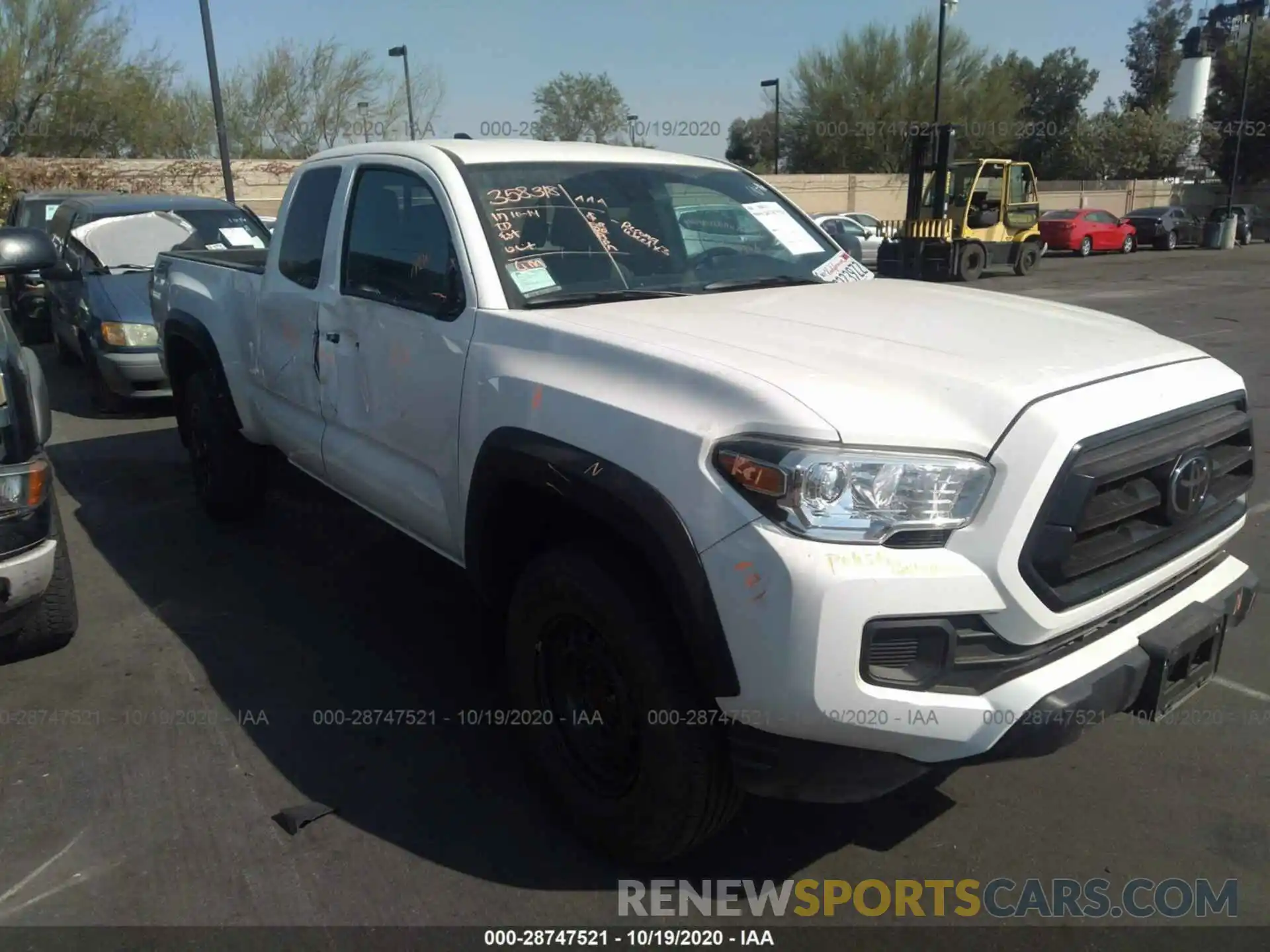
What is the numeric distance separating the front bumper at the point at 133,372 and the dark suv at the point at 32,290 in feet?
6.42

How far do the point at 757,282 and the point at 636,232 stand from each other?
468 mm

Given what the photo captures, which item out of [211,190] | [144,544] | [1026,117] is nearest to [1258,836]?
[144,544]

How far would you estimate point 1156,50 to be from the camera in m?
68.1

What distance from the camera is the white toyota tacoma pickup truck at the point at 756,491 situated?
7.06 ft

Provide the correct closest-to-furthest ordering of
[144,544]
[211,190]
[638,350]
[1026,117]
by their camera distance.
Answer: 1. [638,350]
2. [144,544]
3. [211,190]
4. [1026,117]

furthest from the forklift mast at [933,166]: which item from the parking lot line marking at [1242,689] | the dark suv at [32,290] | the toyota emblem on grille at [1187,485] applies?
the toyota emblem on grille at [1187,485]

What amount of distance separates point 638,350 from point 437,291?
99 cm

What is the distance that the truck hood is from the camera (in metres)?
2.22

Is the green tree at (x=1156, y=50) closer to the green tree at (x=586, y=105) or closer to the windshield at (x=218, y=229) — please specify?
the green tree at (x=586, y=105)

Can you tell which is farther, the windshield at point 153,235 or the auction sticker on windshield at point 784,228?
the windshield at point 153,235

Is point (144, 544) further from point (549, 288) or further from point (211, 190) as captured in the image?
point (211, 190)

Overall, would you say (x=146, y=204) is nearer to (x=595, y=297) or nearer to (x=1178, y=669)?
(x=595, y=297)

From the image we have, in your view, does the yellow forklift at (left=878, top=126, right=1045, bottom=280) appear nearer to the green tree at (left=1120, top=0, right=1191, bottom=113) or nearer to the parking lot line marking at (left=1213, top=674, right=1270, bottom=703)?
the parking lot line marking at (left=1213, top=674, right=1270, bottom=703)

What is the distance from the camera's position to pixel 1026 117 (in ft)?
171
